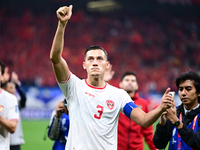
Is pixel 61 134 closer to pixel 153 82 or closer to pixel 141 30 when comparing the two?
pixel 153 82

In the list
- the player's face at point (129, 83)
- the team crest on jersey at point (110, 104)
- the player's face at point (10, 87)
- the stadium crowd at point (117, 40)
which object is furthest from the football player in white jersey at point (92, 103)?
the stadium crowd at point (117, 40)

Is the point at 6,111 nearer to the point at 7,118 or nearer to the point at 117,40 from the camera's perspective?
the point at 7,118

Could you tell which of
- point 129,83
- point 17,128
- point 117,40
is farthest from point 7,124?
point 117,40

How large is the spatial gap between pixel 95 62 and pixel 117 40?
23139 millimetres

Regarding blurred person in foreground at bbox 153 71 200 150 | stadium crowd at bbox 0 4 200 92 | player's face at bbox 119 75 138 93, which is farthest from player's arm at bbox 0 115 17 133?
stadium crowd at bbox 0 4 200 92

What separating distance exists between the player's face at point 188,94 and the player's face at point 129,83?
1.54 metres

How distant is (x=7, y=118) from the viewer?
3.47 m

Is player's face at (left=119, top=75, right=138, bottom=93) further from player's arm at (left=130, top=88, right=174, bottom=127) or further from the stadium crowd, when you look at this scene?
the stadium crowd

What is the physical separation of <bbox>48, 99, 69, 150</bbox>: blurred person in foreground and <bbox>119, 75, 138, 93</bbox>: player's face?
125cm

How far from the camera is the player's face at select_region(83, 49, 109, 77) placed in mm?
2801

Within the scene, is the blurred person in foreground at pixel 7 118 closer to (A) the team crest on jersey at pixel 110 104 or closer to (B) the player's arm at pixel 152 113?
(A) the team crest on jersey at pixel 110 104

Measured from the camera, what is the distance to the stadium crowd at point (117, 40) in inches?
866

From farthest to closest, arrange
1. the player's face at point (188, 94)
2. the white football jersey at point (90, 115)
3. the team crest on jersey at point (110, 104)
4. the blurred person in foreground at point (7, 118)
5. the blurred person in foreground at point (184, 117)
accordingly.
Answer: the blurred person in foreground at point (7, 118), the player's face at point (188, 94), the blurred person in foreground at point (184, 117), the team crest on jersey at point (110, 104), the white football jersey at point (90, 115)

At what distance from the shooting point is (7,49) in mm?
22281
